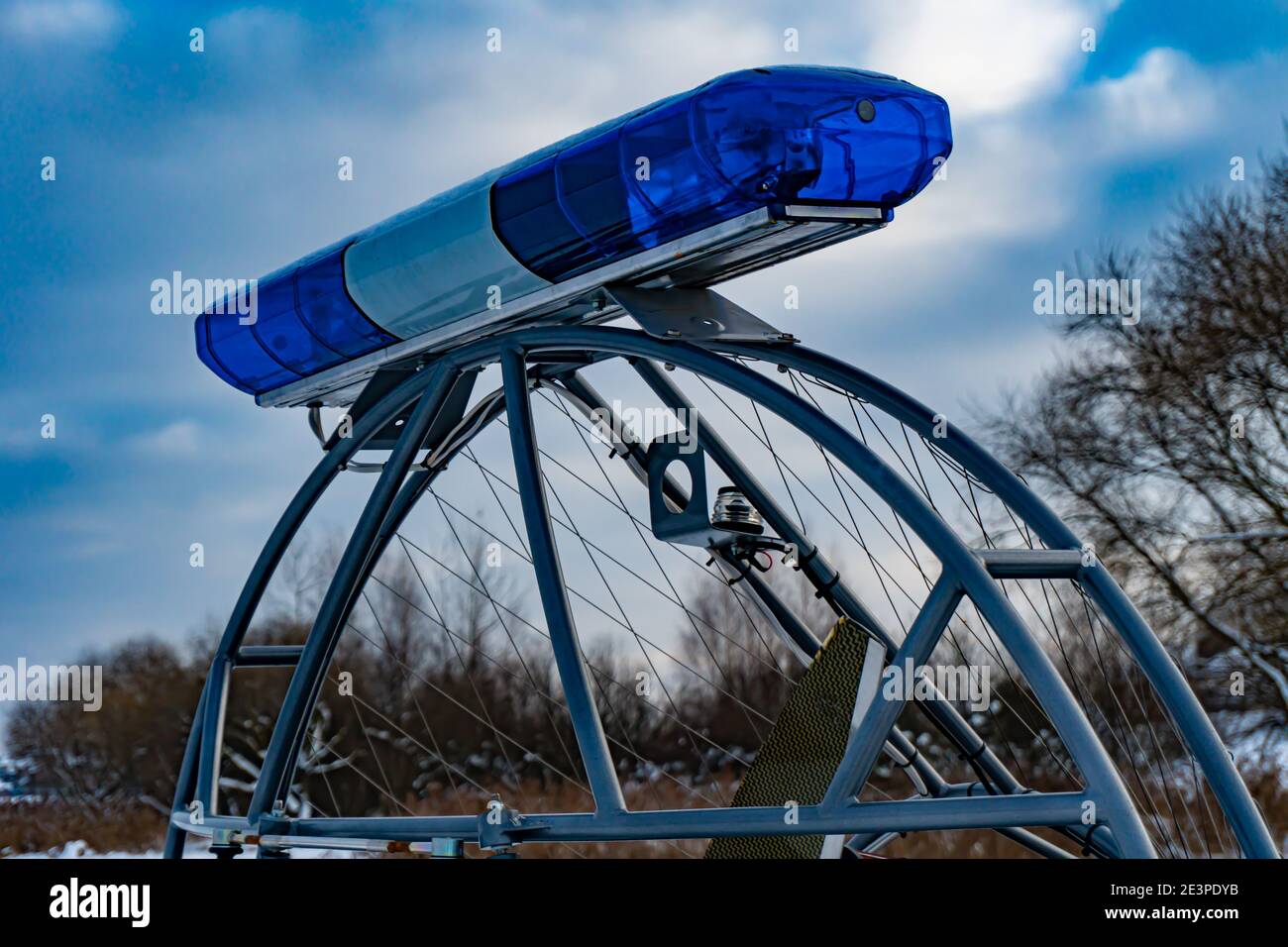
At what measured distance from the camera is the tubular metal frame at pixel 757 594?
134 inches

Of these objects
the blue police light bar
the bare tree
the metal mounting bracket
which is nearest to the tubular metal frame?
the metal mounting bracket

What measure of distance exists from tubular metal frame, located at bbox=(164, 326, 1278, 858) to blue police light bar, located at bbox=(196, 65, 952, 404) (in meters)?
0.17

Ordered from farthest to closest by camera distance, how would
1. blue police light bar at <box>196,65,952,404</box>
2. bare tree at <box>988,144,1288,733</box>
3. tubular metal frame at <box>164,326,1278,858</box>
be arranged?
bare tree at <box>988,144,1288,733</box>
blue police light bar at <box>196,65,952,404</box>
tubular metal frame at <box>164,326,1278,858</box>

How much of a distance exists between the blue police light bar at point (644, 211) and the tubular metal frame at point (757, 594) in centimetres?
17

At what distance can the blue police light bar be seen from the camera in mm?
3863

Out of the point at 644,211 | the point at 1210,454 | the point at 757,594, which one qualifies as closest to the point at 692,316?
the point at 644,211

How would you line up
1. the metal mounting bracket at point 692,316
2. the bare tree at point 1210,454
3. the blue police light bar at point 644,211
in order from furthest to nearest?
the bare tree at point 1210,454
the metal mounting bracket at point 692,316
the blue police light bar at point 644,211

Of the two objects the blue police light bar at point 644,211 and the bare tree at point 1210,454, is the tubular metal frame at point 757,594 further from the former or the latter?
the bare tree at point 1210,454

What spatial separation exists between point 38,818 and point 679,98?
1102cm

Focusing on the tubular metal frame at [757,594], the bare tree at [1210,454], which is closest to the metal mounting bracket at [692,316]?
the tubular metal frame at [757,594]

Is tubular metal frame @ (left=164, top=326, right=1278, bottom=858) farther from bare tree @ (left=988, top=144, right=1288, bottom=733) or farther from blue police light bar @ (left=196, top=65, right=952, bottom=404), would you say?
bare tree @ (left=988, top=144, right=1288, bottom=733)

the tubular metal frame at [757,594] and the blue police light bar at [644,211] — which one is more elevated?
the blue police light bar at [644,211]

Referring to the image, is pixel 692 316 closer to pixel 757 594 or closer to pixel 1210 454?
pixel 757 594
